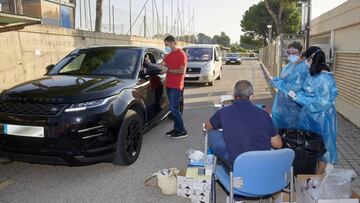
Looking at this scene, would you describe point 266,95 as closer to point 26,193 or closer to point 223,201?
point 223,201

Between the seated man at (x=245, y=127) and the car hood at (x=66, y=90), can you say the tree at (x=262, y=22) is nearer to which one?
the car hood at (x=66, y=90)

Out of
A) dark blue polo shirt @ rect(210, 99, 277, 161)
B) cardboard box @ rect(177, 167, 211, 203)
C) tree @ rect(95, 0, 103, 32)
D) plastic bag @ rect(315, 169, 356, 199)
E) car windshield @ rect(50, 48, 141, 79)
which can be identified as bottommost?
cardboard box @ rect(177, 167, 211, 203)

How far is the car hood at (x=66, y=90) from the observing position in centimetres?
396

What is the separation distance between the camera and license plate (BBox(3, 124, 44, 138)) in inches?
150

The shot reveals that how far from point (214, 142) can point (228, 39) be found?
414 ft

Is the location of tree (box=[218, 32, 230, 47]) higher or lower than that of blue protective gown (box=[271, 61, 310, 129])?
higher

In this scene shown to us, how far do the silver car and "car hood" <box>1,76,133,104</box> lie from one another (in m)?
9.02

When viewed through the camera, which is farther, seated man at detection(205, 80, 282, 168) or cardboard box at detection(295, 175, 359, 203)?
cardboard box at detection(295, 175, 359, 203)

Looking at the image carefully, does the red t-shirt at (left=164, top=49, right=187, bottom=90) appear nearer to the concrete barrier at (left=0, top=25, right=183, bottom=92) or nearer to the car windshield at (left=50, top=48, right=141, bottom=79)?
the car windshield at (left=50, top=48, right=141, bottom=79)

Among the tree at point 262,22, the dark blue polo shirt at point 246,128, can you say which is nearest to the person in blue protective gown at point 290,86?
the dark blue polo shirt at point 246,128

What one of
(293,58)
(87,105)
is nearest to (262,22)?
(293,58)

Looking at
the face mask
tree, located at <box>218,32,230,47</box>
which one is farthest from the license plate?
tree, located at <box>218,32,230,47</box>

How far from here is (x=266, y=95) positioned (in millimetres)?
11555

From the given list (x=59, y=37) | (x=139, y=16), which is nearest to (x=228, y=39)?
(x=139, y=16)
